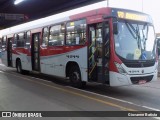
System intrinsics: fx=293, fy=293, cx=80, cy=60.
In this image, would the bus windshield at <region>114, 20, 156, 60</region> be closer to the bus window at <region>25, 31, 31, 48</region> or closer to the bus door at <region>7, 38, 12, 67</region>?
the bus window at <region>25, 31, 31, 48</region>

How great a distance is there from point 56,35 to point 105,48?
422 cm

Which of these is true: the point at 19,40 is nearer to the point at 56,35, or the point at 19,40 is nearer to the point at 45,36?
the point at 45,36

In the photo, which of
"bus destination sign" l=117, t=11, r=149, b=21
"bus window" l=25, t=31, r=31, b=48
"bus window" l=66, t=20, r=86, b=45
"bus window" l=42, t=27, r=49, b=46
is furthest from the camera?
"bus window" l=25, t=31, r=31, b=48

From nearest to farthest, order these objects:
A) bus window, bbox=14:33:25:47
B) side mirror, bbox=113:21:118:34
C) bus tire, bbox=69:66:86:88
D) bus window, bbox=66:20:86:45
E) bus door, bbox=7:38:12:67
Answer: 1. side mirror, bbox=113:21:118:34
2. bus window, bbox=66:20:86:45
3. bus tire, bbox=69:66:86:88
4. bus window, bbox=14:33:25:47
5. bus door, bbox=7:38:12:67

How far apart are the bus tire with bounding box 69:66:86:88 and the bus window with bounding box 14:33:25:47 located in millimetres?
7159

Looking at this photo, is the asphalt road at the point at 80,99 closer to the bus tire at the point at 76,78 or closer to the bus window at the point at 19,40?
the bus tire at the point at 76,78

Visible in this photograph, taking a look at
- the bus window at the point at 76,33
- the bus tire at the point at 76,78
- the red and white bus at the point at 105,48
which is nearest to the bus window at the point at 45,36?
the red and white bus at the point at 105,48

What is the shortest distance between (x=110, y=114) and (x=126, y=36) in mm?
3602

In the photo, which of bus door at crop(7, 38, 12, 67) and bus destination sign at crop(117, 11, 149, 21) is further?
bus door at crop(7, 38, 12, 67)

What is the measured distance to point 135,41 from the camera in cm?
1064

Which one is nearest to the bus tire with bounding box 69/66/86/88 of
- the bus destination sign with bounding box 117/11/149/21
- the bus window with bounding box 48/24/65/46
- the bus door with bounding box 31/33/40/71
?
the bus window with bounding box 48/24/65/46

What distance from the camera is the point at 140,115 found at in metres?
7.62

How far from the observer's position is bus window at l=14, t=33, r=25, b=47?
1896 centimetres

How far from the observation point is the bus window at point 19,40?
746 inches
